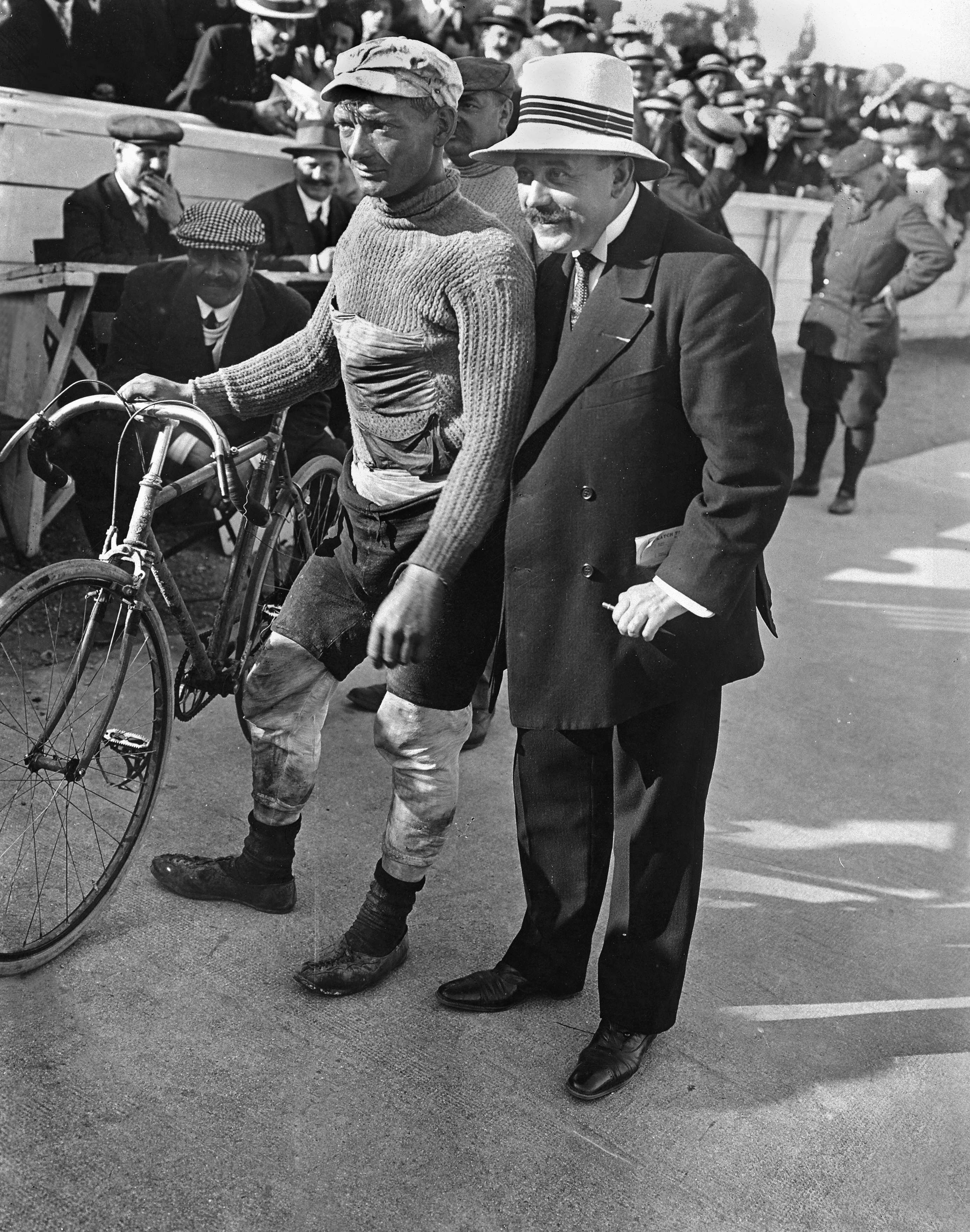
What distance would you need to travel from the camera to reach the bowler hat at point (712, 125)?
7.35 meters

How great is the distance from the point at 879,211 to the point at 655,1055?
20.2ft

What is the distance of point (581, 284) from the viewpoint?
2.28 m

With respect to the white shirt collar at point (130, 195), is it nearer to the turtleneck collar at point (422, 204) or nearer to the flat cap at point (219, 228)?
the flat cap at point (219, 228)

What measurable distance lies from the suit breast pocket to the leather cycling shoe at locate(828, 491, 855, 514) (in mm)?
5341

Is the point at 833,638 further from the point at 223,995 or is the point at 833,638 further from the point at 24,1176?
the point at 24,1176

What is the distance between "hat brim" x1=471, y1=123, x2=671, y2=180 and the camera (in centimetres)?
213

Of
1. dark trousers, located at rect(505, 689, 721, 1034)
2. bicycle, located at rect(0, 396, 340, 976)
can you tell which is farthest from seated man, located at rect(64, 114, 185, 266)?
dark trousers, located at rect(505, 689, 721, 1034)


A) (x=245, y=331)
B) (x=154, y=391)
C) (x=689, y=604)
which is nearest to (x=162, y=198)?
(x=245, y=331)

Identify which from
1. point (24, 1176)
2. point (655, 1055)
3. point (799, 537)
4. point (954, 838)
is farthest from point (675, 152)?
point (24, 1176)

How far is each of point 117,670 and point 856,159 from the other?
5.68 metres

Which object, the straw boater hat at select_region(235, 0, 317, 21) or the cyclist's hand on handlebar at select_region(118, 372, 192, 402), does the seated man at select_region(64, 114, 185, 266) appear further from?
the cyclist's hand on handlebar at select_region(118, 372, 192, 402)

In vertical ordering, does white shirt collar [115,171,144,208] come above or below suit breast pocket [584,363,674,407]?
above

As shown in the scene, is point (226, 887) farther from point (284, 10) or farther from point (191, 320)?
point (284, 10)

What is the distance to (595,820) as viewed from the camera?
2576 mm
